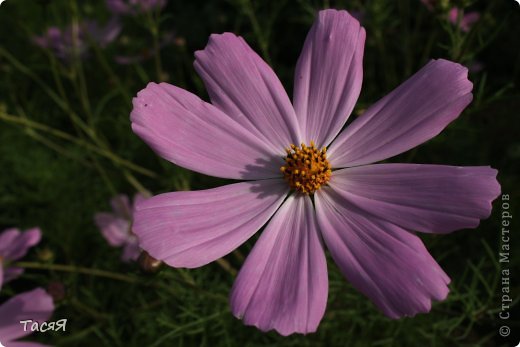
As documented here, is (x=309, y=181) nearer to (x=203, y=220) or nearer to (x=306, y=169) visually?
(x=306, y=169)

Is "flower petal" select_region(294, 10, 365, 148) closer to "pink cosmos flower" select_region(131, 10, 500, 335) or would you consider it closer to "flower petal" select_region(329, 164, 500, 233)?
"pink cosmos flower" select_region(131, 10, 500, 335)

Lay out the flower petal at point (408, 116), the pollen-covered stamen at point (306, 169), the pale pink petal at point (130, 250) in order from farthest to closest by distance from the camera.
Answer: the pale pink petal at point (130, 250) → the pollen-covered stamen at point (306, 169) → the flower petal at point (408, 116)

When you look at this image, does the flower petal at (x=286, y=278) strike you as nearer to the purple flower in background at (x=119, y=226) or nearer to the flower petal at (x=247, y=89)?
the flower petal at (x=247, y=89)

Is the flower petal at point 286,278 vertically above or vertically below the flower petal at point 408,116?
below

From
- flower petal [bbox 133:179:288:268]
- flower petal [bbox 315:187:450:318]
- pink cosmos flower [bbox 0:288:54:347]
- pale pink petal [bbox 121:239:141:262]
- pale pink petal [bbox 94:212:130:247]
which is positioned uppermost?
pale pink petal [bbox 94:212:130:247]

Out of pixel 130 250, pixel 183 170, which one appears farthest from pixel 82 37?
pixel 183 170

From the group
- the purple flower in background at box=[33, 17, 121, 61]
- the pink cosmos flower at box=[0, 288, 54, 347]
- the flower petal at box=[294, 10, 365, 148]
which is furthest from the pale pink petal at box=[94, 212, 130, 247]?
the flower petal at box=[294, 10, 365, 148]

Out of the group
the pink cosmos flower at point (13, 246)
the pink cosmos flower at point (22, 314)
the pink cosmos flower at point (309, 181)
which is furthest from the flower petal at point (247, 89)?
the pink cosmos flower at point (13, 246)

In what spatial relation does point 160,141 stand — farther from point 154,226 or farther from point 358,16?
point 358,16

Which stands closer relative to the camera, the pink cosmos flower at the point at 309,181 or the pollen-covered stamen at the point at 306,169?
the pink cosmos flower at the point at 309,181
